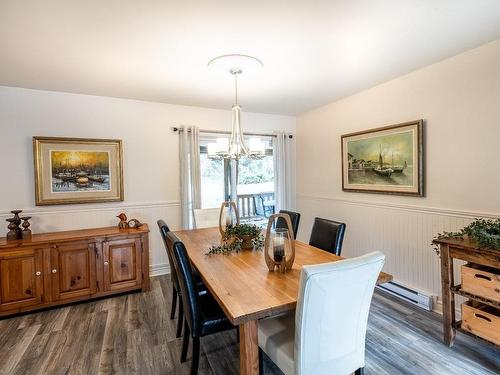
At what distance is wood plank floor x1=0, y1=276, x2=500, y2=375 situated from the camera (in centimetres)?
197

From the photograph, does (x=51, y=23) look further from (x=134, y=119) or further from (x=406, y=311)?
(x=406, y=311)

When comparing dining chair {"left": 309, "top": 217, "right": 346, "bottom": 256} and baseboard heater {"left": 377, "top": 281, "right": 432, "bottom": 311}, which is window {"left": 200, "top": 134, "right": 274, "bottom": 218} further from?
baseboard heater {"left": 377, "top": 281, "right": 432, "bottom": 311}

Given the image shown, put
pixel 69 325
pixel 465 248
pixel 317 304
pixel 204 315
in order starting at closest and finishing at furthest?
1. pixel 317 304
2. pixel 204 315
3. pixel 465 248
4. pixel 69 325

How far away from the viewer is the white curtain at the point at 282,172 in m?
4.55

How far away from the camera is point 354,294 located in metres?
1.34

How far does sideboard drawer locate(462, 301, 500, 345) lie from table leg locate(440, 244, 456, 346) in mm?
82

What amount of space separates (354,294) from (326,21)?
1.76 meters

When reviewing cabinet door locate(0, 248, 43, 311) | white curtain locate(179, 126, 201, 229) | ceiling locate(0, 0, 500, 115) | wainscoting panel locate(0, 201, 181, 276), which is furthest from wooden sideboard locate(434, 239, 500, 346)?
cabinet door locate(0, 248, 43, 311)

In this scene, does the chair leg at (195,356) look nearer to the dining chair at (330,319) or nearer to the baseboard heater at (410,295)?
the dining chair at (330,319)

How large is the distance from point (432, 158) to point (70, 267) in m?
3.96

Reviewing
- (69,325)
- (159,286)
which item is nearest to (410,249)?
(159,286)

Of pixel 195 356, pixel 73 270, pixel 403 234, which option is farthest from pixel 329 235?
pixel 73 270

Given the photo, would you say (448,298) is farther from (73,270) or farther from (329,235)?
(73,270)

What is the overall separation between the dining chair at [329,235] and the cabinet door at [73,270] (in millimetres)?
2459
